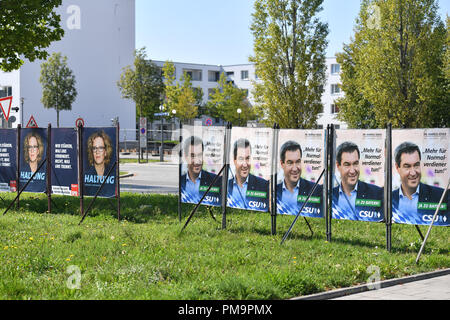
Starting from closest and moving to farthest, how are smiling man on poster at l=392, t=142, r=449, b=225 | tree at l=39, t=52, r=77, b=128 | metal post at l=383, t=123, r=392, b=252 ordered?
smiling man on poster at l=392, t=142, r=449, b=225
metal post at l=383, t=123, r=392, b=252
tree at l=39, t=52, r=77, b=128

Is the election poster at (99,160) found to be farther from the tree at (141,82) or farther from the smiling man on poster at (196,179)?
the tree at (141,82)

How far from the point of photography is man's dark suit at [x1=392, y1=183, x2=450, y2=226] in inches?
377

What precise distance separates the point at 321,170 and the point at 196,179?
2971mm

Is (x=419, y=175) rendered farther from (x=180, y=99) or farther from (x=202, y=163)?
(x=180, y=99)

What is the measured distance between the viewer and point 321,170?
10.6 metres

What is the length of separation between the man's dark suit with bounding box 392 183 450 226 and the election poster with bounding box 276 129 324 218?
1.32 meters

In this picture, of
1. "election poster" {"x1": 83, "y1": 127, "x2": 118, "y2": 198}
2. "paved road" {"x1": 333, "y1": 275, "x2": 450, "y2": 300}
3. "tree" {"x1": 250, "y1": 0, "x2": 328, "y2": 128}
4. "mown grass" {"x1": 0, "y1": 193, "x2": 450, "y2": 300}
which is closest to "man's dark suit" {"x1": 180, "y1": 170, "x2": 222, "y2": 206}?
"mown grass" {"x1": 0, "y1": 193, "x2": 450, "y2": 300}

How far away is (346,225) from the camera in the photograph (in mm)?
12570

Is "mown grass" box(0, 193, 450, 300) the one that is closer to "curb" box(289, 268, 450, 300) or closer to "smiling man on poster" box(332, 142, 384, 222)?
"curb" box(289, 268, 450, 300)
